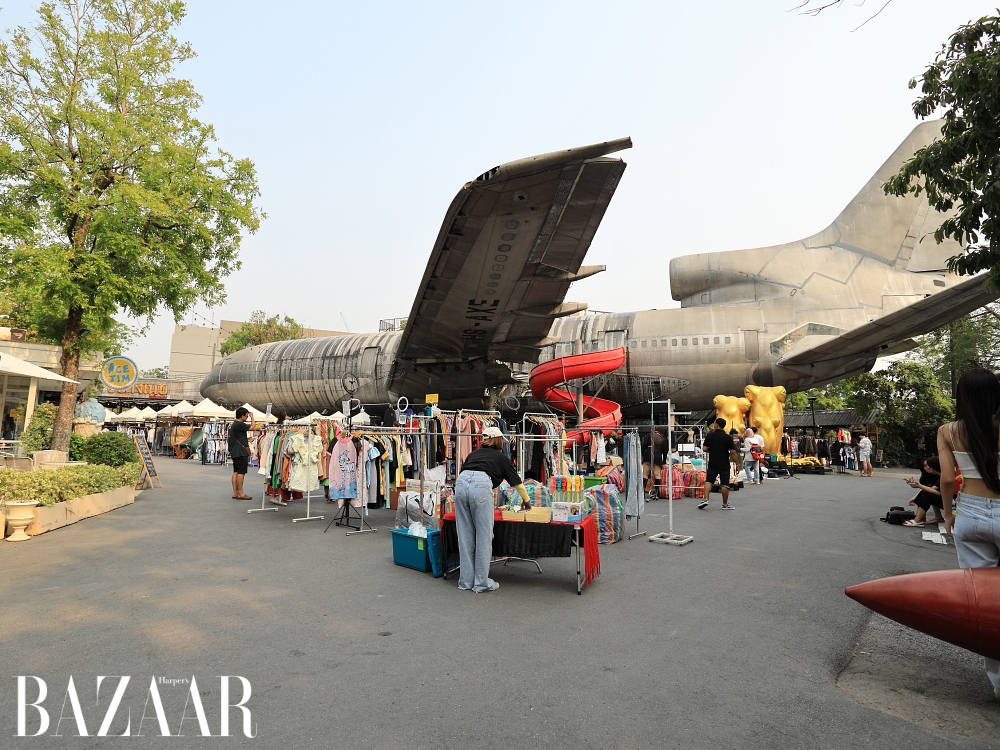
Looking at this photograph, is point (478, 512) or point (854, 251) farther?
point (854, 251)

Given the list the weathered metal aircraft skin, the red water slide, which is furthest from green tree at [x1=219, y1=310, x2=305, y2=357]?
the red water slide

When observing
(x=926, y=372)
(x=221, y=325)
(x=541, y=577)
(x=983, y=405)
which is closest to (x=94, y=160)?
(x=541, y=577)

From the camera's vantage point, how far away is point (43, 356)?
19.5 metres

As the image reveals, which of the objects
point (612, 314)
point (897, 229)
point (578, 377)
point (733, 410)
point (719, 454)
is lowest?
point (719, 454)

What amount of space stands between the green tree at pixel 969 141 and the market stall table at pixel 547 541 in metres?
4.99

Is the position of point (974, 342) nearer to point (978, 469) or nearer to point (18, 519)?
point (978, 469)

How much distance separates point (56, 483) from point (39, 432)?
729 centimetres

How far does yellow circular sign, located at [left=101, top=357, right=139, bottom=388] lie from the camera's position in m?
13.4

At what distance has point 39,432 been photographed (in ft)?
48.7

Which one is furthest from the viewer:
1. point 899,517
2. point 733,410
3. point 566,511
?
point 733,410

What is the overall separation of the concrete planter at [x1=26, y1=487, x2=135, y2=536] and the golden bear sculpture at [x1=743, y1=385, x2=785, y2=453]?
2106 centimetres

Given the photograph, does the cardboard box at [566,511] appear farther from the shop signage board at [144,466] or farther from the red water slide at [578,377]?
the shop signage board at [144,466]

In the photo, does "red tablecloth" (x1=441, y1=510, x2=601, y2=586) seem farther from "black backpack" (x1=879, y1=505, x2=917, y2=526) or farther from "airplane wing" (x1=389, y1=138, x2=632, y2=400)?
"black backpack" (x1=879, y1=505, x2=917, y2=526)

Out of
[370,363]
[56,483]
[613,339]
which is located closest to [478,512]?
Result: [56,483]
